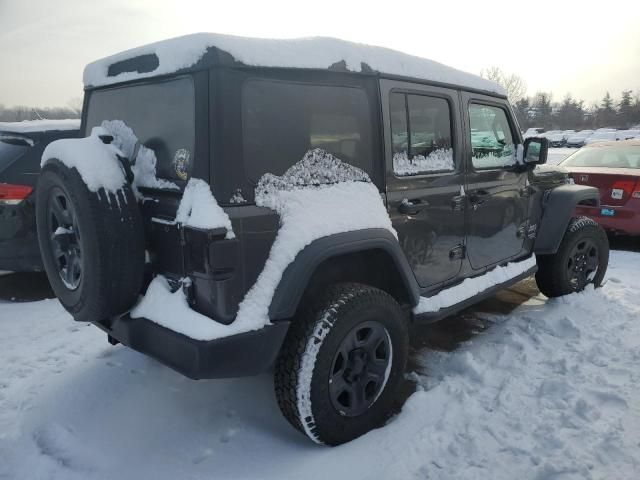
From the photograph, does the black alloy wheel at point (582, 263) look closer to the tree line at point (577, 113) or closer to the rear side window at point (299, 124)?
the rear side window at point (299, 124)

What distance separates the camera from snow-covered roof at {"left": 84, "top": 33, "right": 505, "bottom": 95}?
6.77 feet

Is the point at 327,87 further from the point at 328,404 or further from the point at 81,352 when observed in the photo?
the point at 81,352

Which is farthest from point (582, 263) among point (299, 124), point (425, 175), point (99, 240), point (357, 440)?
point (99, 240)

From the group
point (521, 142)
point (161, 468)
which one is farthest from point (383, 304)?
point (521, 142)

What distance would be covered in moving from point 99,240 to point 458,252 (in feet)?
7.17

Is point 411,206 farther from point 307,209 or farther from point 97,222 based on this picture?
point 97,222

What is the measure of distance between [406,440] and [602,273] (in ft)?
10.4

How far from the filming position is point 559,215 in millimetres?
4117

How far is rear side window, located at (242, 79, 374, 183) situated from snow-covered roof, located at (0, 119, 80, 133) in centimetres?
370

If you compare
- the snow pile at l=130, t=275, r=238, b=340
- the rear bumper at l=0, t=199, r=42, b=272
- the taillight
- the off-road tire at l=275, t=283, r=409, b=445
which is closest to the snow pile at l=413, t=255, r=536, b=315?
the off-road tire at l=275, t=283, r=409, b=445

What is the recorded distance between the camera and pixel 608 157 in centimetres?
693

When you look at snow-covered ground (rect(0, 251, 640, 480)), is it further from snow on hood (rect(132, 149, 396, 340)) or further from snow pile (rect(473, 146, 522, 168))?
snow pile (rect(473, 146, 522, 168))

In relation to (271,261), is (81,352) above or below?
below

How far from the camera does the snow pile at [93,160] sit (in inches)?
85.0
